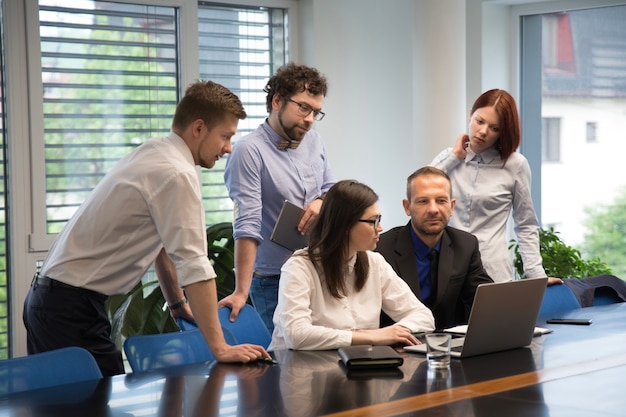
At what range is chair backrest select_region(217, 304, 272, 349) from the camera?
11.0ft

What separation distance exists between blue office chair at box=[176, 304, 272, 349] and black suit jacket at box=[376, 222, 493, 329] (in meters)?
0.61

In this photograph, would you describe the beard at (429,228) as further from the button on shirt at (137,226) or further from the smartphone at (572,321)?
the button on shirt at (137,226)

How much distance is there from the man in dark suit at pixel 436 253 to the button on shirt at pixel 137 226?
3.54ft

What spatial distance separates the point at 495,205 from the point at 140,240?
6.11ft

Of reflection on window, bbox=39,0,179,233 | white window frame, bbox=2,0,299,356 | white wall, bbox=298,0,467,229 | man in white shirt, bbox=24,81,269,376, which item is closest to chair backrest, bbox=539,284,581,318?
white wall, bbox=298,0,467,229

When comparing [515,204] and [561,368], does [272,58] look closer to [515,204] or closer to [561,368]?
[515,204]

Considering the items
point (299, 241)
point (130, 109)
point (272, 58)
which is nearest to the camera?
point (299, 241)

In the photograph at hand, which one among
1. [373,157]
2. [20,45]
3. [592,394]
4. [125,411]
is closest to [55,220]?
[20,45]

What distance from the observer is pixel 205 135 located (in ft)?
9.69

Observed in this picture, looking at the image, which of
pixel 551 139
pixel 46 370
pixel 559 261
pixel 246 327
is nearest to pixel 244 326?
pixel 246 327

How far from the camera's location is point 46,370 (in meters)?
2.64

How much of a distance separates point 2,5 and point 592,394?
12.3 ft

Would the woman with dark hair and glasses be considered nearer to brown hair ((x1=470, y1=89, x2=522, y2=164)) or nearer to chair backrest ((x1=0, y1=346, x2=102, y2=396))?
chair backrest ((x1=0, y1=346, x2=102, y2=396))

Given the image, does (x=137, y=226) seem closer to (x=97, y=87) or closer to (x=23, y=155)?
(x=23, y=155)
